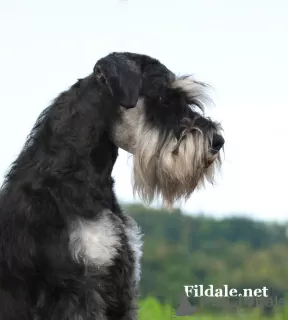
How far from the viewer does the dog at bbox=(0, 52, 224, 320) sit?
4051mm

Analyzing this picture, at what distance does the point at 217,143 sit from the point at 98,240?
959mm

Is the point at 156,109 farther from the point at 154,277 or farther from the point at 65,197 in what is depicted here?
the point at 154,277

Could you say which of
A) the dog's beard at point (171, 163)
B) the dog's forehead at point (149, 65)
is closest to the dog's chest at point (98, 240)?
the dog's beard at point (171, 163)

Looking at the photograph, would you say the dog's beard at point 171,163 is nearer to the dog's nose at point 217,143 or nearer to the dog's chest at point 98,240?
the dog's nose at point 217,143

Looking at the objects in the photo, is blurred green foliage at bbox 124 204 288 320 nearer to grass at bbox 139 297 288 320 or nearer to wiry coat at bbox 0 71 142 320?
grass at bbox 139 297 288 320

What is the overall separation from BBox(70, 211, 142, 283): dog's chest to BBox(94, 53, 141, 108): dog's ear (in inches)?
27.0

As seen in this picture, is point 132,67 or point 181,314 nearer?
point 132,67

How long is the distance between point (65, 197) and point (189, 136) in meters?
0.85

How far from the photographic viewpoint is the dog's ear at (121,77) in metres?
4.23

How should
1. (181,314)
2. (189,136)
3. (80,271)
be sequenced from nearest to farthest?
(80,271), (189,136), (181,314)

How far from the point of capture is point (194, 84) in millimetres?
4496

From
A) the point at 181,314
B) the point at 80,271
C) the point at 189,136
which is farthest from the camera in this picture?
the point at 181,314

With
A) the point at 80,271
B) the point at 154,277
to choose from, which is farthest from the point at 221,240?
the point at 80,271

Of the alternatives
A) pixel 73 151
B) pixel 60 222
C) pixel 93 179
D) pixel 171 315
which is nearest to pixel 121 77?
pixel 73 151
